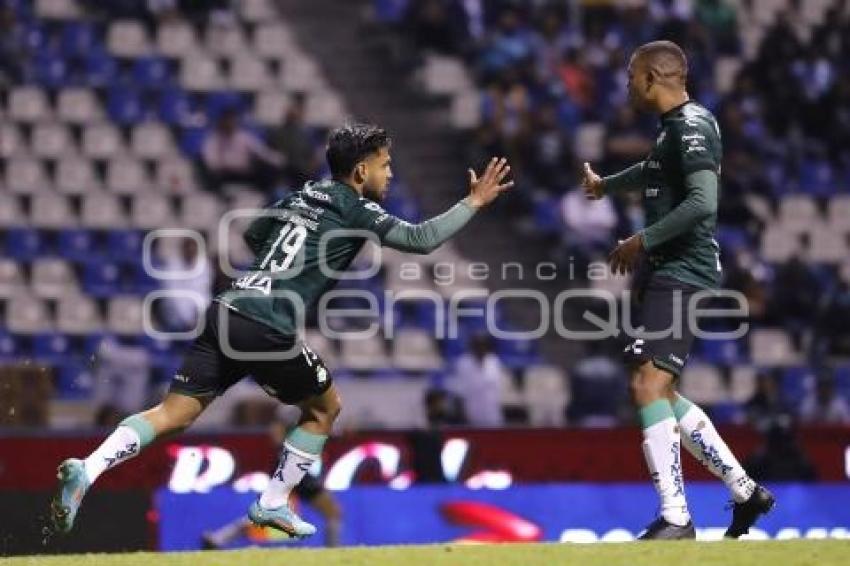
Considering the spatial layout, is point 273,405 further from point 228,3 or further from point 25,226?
point 228,3

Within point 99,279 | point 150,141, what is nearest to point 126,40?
point 150,141

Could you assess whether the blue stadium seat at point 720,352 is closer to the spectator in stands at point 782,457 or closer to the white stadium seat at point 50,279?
the spectator in stands at point 782,457

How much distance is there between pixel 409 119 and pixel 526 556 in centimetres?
1429

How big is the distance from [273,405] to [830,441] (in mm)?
5098

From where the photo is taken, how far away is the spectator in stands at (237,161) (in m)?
20.3

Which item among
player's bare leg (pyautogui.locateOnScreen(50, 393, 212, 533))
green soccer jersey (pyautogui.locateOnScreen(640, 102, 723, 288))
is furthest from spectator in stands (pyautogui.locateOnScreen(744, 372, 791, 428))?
player's bare leg (pyautogui.locateOnScreen(50, 393, 212, 533))

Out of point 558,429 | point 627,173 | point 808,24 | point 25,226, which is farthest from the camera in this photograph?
point 808,24

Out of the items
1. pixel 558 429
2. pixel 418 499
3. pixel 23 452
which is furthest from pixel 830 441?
pixel 23 452

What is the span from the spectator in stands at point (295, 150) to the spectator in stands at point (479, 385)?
2.74 metres

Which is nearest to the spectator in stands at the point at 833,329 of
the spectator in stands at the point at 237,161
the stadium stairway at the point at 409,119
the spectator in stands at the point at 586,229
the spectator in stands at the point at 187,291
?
the spectator in stands at the point at 586,229

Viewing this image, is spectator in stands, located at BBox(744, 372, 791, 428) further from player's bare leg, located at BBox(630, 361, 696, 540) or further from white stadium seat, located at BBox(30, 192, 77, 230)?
player's bare leg, located at BBox(630, 361, 696, 540)

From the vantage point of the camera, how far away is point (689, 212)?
10.1 meters

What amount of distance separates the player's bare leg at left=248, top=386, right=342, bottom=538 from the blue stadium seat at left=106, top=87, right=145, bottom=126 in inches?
430

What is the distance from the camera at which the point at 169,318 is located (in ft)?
61.5
